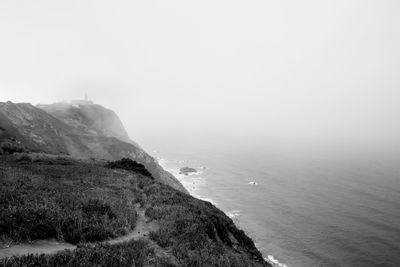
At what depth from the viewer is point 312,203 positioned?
79250 millimetres

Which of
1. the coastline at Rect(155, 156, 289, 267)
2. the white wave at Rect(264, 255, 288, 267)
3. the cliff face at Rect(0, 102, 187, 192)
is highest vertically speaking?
the cliff face at Rect(0, 102, 187, 192)

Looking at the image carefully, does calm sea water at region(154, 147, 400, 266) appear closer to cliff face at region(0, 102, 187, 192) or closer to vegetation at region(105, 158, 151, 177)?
cliff face at region(0, 102, 187, 192)

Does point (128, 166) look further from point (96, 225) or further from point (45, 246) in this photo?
point (45, 246)

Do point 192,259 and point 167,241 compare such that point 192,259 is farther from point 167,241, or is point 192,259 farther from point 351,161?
point 351,161

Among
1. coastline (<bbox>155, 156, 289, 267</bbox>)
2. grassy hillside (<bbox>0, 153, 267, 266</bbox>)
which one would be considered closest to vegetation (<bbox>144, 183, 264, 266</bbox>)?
grassy hillside (<bbox>0, 153, 267, 266</bbox>)

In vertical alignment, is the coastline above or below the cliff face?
below

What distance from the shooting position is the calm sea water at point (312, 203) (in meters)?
52.8

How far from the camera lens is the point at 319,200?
81250mm

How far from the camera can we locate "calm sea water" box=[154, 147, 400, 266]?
52.8m

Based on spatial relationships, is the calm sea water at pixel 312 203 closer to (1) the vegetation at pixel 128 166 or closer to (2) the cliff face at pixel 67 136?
(2) the cliff face at pixel 67 136

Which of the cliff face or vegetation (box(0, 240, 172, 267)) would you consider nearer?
vegetation (box(0, 240, 172, 267))

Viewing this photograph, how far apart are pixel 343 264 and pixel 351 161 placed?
101m

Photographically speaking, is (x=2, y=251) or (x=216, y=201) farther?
(x=216, y=201)

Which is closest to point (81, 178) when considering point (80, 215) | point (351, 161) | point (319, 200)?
point (80, 215)
